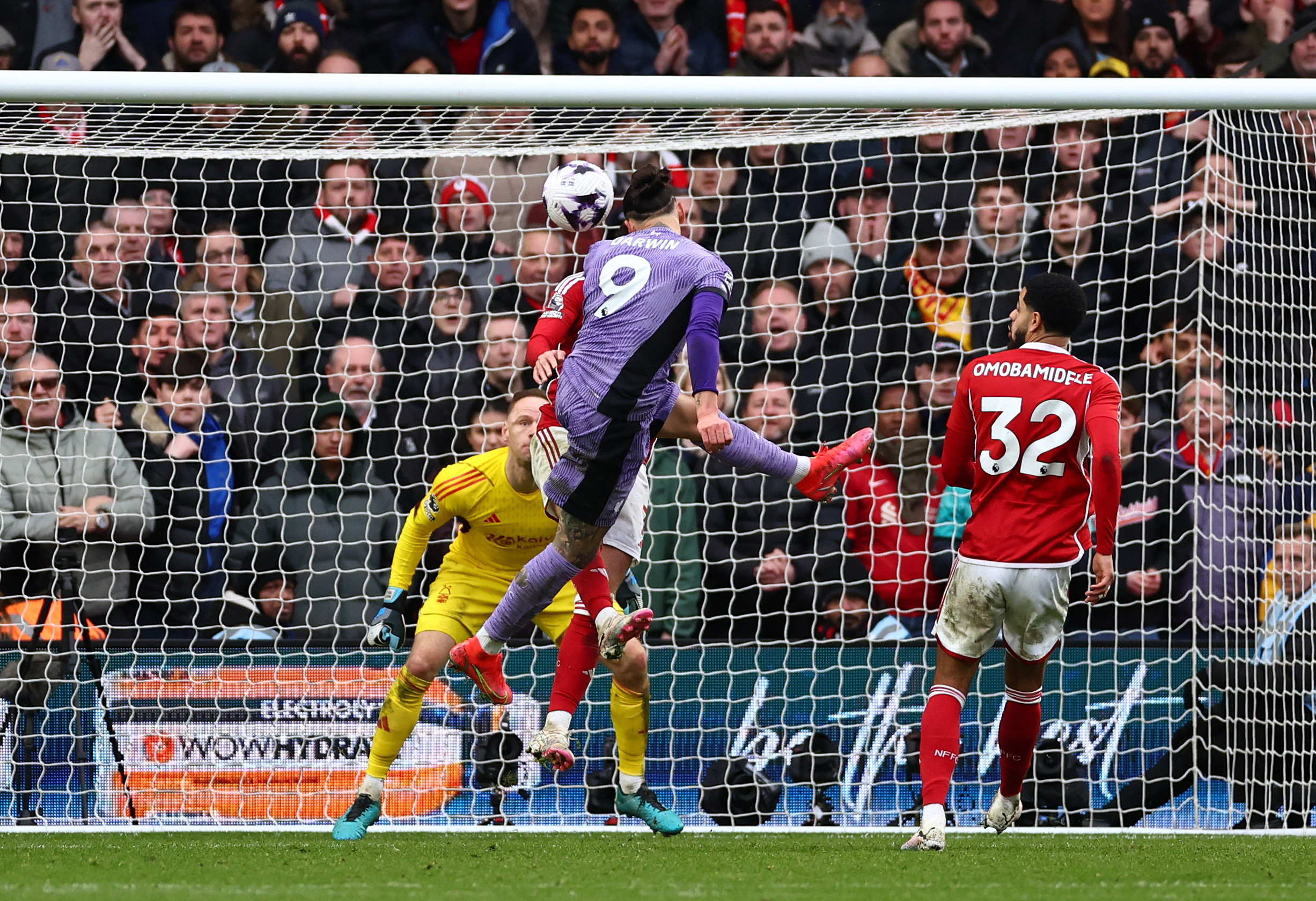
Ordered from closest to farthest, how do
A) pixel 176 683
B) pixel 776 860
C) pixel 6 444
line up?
pixel 776 860, pixel 176 683, pixel 6 444

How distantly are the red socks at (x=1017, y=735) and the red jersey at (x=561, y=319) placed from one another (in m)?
2.00

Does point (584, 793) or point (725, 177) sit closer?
point (584, 793)

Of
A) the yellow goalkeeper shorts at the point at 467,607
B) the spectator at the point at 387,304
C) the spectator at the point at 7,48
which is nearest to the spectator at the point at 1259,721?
the yellow goalkeeper shorts at the point at 467,607

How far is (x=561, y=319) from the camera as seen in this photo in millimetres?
5070

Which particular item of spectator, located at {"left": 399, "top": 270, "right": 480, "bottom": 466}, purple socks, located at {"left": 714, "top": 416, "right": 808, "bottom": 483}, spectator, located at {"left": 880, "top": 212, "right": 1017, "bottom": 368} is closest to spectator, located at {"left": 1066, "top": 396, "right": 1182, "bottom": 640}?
spectator, located at {"left": 880, "top": 212, "right": 1017, "bottom": 368}

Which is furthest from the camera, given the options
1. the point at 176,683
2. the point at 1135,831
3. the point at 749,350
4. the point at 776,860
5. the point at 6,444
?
the point at 749,350

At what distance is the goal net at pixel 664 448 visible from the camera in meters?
6.82

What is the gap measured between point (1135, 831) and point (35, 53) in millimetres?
7401

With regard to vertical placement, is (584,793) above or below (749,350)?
below

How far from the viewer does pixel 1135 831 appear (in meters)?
6.24

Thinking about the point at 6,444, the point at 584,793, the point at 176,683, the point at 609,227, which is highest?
the point at 609,227

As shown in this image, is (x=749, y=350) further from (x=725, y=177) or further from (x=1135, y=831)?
(x=1135, y=831)

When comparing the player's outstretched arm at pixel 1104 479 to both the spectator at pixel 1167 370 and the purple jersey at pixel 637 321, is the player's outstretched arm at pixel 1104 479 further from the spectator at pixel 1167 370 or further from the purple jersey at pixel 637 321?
the spectator at pixel 1167 370

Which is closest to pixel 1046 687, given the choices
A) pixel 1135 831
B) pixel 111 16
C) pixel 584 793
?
pixel 1135 831
